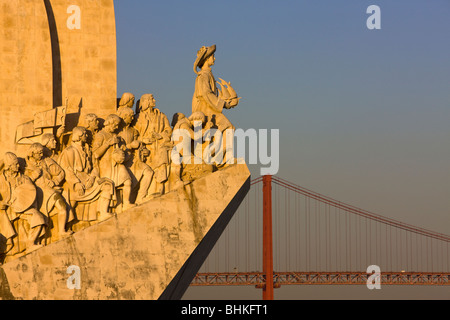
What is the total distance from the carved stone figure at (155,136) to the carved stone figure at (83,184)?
673 millimetres

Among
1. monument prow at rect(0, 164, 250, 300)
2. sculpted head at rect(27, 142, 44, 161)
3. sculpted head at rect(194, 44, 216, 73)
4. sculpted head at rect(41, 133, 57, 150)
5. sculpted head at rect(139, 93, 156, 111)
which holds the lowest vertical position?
monument prow at rect(0, 164, 250, 300)

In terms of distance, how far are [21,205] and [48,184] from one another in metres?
0.46

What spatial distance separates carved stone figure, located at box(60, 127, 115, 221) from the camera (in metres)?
15.0

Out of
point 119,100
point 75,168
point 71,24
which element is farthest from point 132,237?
point 71,24

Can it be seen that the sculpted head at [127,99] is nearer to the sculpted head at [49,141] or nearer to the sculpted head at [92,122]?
the sculpted head at [92,122]

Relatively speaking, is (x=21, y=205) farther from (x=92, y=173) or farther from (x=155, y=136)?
(x=155, y=136)

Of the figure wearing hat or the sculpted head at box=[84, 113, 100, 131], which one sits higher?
the figure wearing hat

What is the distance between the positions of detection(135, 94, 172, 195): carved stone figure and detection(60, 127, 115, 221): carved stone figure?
67 centimetres

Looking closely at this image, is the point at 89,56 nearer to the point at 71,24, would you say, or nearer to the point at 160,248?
the point at 71,24

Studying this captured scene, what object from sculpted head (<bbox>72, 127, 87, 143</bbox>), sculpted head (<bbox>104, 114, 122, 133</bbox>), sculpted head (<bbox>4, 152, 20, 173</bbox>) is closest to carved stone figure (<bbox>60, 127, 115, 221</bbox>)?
sculpted head (<bbox>72, 127, 87, 143</bbox>)

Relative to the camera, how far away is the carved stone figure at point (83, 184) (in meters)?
15.0

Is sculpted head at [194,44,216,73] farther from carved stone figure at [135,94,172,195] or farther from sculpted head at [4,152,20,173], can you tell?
sculpted head at [4,152,20,173]

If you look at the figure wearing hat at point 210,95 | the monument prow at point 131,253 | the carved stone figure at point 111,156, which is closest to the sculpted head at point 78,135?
the carved stone figure at point 111,156
